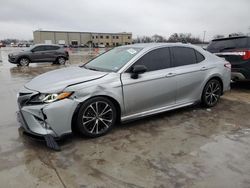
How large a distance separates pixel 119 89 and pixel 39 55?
1371cm

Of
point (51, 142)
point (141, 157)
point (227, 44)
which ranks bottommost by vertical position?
point (141, 157)

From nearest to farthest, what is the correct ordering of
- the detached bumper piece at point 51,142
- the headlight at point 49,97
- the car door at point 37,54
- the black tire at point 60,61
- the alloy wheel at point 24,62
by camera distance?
the detached bumper piece at point 51,142, the headlight at point 49,97, the alloy wheel at point 24,62, the car door at point 37,54, the black tire at point 60,61

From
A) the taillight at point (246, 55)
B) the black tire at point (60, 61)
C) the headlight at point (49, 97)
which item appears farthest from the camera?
the black tire at point (60, 61)

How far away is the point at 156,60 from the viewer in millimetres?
4566

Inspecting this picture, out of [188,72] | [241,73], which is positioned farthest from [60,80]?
[241,73]

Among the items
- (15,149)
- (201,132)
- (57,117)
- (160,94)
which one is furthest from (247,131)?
(15,149)

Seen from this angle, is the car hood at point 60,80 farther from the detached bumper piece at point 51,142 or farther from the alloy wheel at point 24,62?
the alloy wheel at point 24,62

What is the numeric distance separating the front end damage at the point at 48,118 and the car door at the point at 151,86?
1.00 meters

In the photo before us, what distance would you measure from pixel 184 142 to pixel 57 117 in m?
1.97

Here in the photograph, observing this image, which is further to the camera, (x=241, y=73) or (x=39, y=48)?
(x=39, y=48)

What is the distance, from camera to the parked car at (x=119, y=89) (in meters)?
3.47

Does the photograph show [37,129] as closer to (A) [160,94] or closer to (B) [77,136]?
(B) [77,136]

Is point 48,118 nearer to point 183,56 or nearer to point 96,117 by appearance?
point 96,117

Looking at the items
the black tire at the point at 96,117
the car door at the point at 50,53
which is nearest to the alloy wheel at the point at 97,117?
the black tire at the point at 96,117
